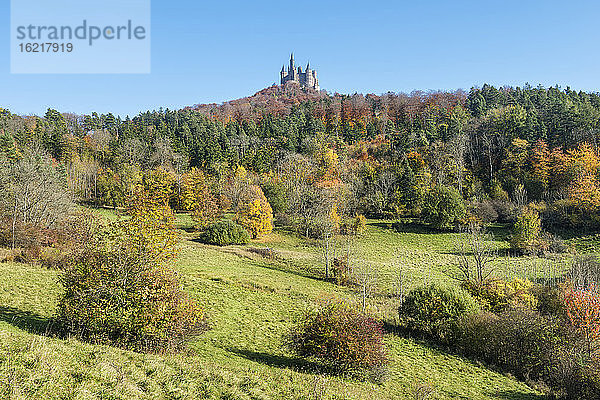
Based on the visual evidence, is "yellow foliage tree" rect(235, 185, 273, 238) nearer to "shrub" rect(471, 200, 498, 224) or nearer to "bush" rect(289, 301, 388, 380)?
"shrub" rect(471, 200, 498, 224)

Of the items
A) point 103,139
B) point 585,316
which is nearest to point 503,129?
point 585,316

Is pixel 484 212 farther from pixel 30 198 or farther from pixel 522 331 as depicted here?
pixel 30 198

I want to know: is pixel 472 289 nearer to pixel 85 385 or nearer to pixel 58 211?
pixel 85 385

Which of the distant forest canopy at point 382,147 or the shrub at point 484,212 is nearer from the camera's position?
the shrub at point 484,212

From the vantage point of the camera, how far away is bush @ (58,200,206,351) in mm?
12266

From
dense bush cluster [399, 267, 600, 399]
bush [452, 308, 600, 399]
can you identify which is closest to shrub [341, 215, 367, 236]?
dense bush cluster [399, 267, 600, 399]

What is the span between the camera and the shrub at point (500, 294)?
27.1m

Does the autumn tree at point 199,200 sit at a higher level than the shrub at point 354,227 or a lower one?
higher

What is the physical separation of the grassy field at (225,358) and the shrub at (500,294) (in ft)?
22.9

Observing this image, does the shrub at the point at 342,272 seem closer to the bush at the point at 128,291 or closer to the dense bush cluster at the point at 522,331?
the dense bush cluster at the point at 522,331

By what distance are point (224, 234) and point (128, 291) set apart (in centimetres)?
4071

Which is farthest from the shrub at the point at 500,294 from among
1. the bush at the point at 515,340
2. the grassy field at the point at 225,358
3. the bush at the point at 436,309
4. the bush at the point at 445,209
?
the bush at the point at 445,209

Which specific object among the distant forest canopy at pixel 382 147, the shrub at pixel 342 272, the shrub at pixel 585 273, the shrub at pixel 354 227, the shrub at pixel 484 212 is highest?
the distant forest canopy at pixel 382 147

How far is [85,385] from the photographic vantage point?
8.23 meters
